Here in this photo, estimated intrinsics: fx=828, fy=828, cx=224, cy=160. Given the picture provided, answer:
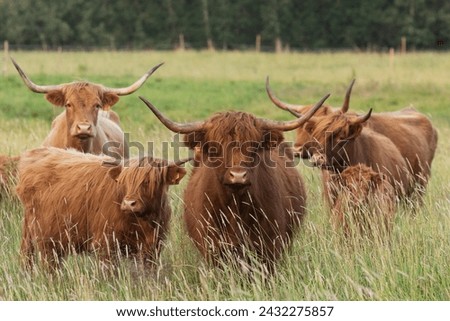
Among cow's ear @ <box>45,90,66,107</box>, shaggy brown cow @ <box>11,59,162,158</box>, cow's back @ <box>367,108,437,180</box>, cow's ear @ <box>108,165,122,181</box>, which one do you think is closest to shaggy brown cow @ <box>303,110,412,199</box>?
cow's back @ <box>367,108,437,180</box>

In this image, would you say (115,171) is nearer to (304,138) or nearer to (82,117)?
(304,138)

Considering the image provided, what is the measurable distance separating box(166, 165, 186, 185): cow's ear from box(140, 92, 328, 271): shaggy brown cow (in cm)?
17

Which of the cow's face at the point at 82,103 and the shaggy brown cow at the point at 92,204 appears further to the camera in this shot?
the cow's face at the point at 82,103

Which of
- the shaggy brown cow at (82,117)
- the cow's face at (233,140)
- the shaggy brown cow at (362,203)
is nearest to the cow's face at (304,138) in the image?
the shaggy brown cow at (362,203)

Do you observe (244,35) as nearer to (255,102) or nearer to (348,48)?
(348,48)

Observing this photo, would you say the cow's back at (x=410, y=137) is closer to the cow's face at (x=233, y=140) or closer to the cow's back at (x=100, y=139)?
the cow's back at (x=100, y=139)

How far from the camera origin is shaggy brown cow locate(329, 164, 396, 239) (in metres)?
5.74

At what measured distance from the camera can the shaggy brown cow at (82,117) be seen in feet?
25.5

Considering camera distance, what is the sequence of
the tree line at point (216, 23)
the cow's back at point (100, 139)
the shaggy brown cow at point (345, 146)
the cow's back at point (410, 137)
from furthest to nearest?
the tree line at point (216, 23) → the cow's back at point (410, 137) → the cow's back at point (100, 139) → the shaggy brown cow at point (345, 146)

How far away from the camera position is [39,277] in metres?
5.38

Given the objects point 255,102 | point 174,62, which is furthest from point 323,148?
point 174,62

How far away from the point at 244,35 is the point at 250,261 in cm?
4499

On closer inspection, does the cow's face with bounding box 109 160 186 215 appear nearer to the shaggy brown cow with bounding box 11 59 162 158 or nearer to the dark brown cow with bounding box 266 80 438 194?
the shaggy brown cow with bounding box 11 59 162 158

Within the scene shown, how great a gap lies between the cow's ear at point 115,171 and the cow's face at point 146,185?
1 cm
